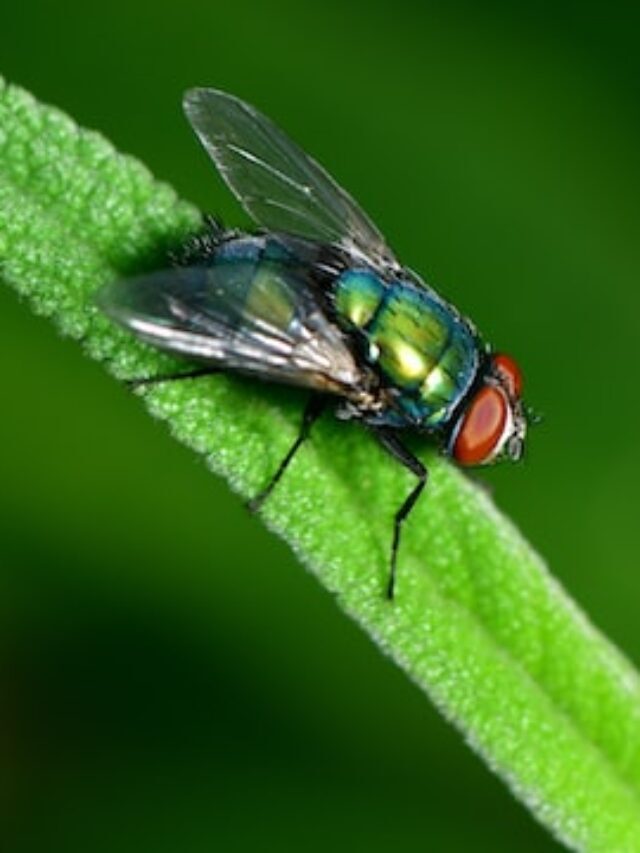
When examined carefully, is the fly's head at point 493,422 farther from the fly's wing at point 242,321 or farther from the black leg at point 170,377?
the black leg at point 170,377

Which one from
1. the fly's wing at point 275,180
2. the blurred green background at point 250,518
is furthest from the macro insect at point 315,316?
the blurred green background at point 250,518

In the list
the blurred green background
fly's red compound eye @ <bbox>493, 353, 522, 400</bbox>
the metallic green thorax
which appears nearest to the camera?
the metallic green thorax

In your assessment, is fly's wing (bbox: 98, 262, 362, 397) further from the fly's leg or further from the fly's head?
the fly's head

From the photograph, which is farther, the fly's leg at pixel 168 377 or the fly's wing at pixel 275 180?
the fly's wing at pixel 275 180

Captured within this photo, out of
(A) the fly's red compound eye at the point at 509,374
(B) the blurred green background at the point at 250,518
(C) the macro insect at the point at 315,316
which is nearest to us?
(C) the macro insect at the point at 315,316

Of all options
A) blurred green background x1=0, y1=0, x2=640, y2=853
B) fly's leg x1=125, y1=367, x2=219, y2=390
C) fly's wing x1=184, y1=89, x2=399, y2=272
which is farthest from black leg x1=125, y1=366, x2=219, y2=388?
blurred green background x1=0, y1=0, x2=640, y2=853

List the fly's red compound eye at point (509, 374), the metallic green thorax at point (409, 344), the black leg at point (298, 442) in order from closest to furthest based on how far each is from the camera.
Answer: the black leg at point (298, 442) < the metallic green thorax at point (409, 344) < the fly's red compound eye at point (509, 374)

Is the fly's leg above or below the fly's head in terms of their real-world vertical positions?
below
